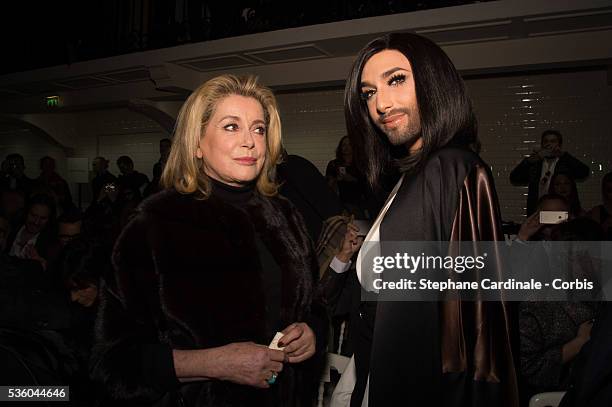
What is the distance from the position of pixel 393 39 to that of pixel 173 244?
941 mm

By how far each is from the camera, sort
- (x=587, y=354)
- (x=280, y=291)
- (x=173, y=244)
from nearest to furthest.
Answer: (x=587, y=354) < (x=173, y=244) < (x=280, y=291)

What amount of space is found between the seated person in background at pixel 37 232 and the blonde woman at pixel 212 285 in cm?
341

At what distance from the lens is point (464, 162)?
131 centimetres

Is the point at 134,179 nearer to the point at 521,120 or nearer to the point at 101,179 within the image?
the point at 101,179

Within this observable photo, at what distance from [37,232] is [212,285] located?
3.87m

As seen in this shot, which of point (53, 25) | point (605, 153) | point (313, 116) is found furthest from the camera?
point (53, 25)

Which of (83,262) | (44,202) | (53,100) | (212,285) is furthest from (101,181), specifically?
(212,285)

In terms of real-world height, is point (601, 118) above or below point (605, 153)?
above

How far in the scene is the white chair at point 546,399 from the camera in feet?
6.65

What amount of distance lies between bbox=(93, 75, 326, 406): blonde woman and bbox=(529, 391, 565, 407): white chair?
996 millimetres

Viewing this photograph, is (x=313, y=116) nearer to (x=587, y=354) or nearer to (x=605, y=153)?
(x=605, y=153)

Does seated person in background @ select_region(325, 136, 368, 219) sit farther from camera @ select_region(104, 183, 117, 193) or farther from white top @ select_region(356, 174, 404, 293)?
white top @ select_region(356, 174, 404, 293)

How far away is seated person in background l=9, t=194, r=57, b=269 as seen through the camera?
4465 millimetres

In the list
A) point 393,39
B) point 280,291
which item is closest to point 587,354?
point 280,291
